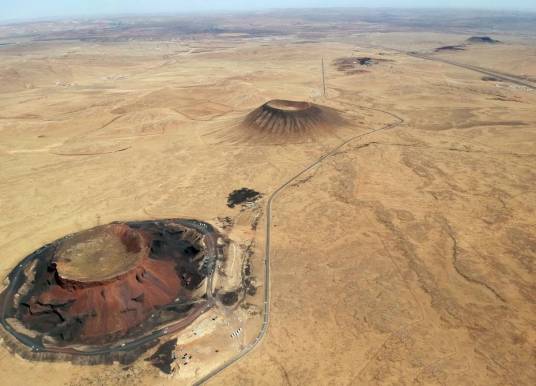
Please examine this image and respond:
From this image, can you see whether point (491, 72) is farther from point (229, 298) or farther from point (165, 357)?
point (165, 357)

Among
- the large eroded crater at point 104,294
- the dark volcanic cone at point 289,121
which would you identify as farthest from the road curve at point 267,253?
the dark volcanic cone at point 289,121

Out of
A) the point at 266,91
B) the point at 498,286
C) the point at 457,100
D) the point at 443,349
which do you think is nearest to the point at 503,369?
the point at 443,349

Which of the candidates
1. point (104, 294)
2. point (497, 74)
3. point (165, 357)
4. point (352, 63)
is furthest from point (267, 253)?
point (497, 74)

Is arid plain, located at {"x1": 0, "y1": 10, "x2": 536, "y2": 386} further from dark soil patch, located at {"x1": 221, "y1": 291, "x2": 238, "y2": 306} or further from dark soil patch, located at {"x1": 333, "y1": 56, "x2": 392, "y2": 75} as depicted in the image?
dark soil patch, located at {"x1": 333, "y1": 56, "x2": 392, "y2": 75}

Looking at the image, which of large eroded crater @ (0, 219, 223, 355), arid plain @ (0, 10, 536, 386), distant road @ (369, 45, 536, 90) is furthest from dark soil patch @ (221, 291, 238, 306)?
distant road @ (369, 45, 536, 90)

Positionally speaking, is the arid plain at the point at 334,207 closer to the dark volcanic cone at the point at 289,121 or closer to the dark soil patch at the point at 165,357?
the dark soil patch at the point at 165,357
